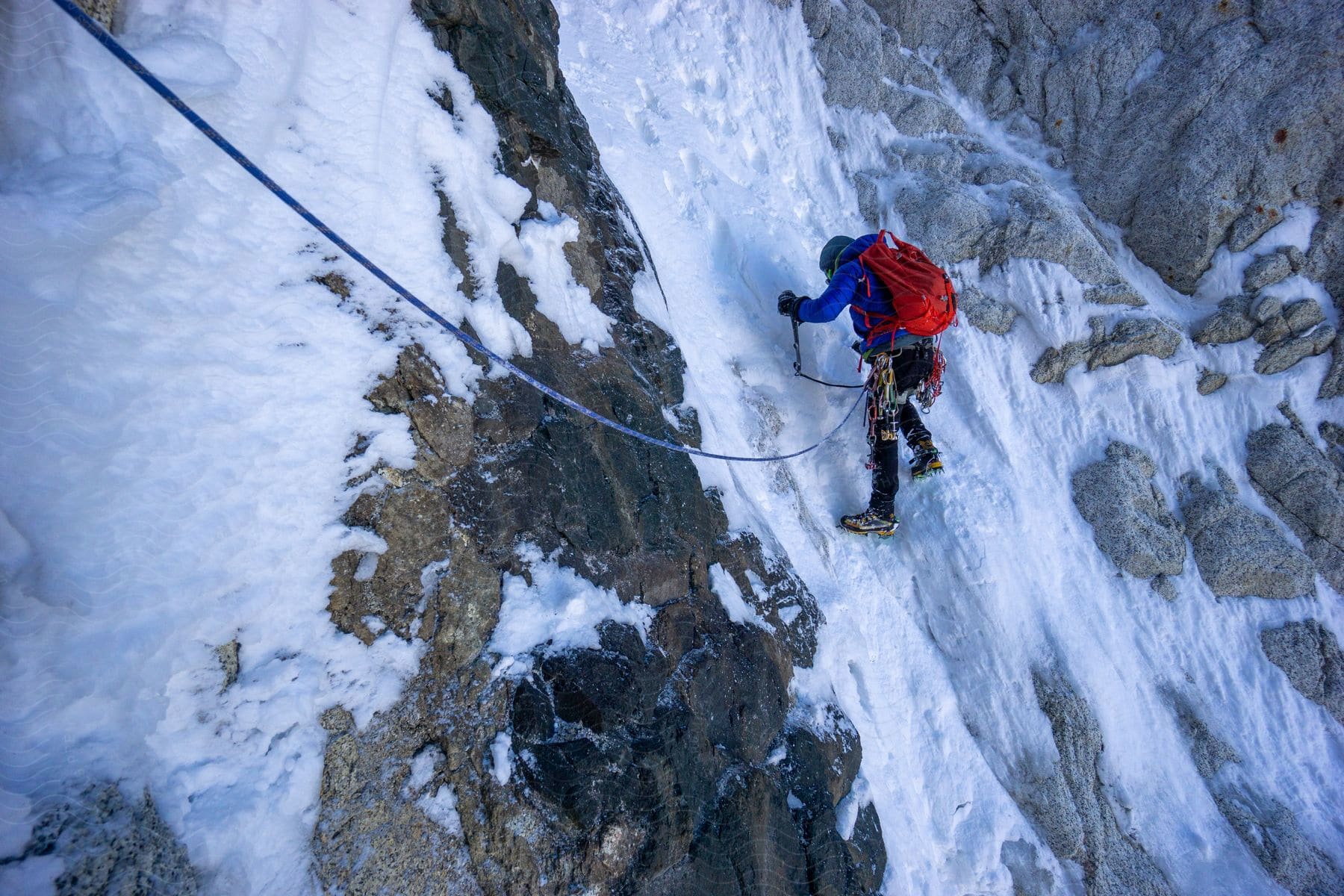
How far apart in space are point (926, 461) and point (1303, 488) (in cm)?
319

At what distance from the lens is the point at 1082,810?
4590mm

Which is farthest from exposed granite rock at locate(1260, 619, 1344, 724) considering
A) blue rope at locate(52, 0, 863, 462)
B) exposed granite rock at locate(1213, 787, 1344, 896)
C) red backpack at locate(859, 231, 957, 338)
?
blue rope at locate(52, 0, 863, 462)

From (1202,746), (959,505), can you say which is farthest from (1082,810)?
(959,505)

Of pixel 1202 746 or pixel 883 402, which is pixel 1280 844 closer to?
pixel 1202 746

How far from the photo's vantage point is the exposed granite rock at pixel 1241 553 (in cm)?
521

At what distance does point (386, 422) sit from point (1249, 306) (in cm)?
731

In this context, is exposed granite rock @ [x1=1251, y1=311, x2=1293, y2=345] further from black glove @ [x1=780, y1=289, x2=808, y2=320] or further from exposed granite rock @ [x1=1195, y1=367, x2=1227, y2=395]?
black glove @ [x1=780, y1=289, x2=808, y2=320]

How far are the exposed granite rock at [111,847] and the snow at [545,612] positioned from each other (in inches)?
44.9

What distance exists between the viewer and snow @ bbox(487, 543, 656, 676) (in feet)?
9.16

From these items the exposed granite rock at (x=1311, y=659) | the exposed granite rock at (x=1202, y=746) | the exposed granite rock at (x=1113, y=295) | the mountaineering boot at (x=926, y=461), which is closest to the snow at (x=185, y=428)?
the mountaineering boot at (x=926, y=461)

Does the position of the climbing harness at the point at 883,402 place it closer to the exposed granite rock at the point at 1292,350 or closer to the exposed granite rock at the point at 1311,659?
the exposed granite rock at the point at 1311,659

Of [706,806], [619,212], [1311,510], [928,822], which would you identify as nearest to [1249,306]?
[1311,510]

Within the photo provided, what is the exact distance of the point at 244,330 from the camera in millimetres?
2564

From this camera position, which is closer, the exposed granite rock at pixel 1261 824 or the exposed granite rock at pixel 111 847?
the exposed granite rock at pixel 111 847
